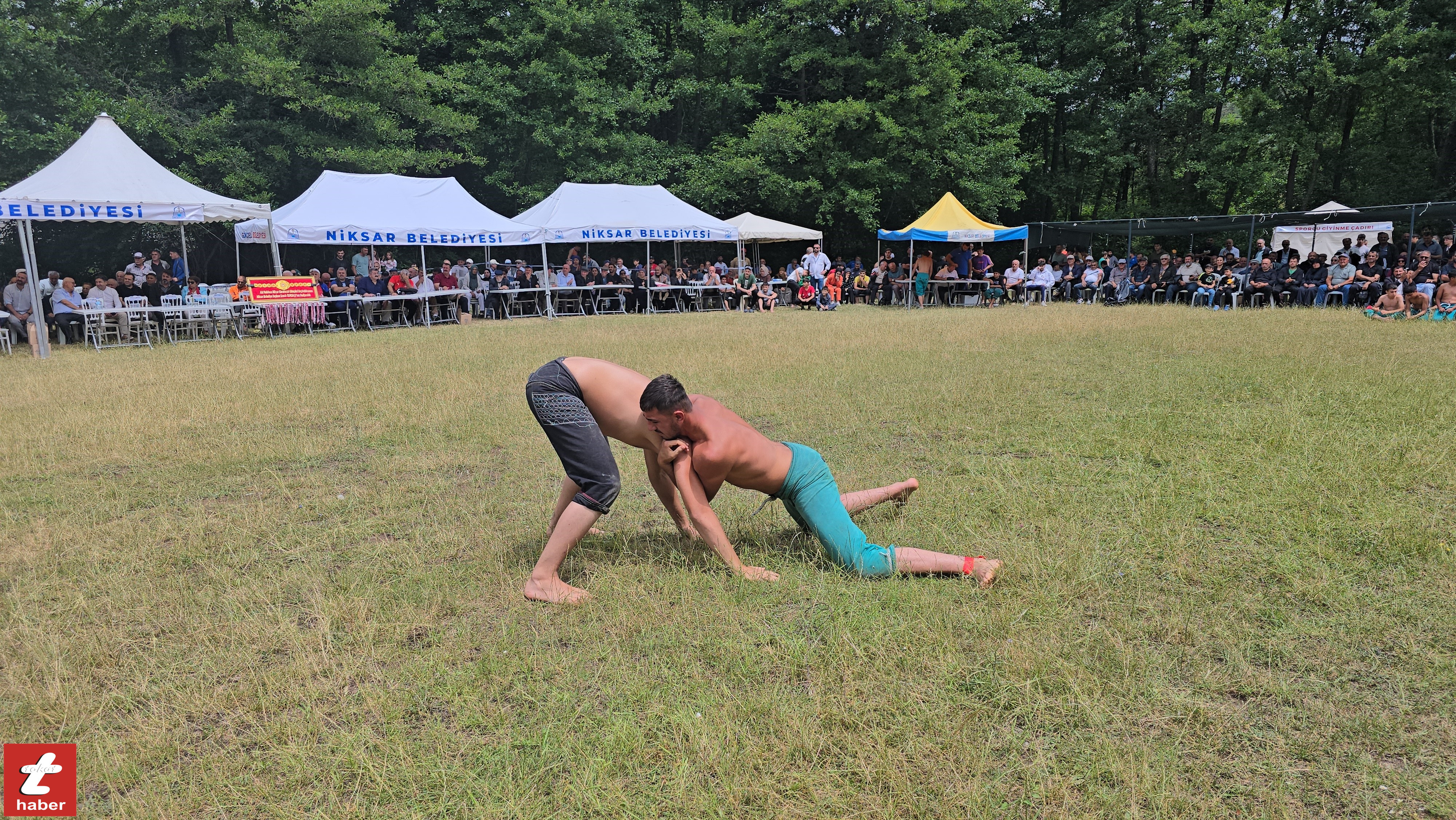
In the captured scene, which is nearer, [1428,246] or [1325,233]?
[1428,246]

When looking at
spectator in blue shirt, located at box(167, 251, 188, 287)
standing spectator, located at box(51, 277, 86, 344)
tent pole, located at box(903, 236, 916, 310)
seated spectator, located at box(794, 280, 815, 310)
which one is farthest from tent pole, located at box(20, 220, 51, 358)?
tent pole, located at box(903, 236, 916, 310)

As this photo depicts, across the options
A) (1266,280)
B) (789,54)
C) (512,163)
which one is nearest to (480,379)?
(1266,280)

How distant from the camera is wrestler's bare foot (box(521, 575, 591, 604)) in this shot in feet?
12.1

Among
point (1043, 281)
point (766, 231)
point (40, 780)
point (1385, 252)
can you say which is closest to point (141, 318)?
point (766, 231)

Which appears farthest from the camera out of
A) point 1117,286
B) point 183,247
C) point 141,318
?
point 1117,286

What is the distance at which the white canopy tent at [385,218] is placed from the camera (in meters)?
18.0

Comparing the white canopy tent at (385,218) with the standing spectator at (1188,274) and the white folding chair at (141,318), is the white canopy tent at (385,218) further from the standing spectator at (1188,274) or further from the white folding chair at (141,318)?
the standing spectator at (1188,274)

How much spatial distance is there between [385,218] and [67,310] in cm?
624

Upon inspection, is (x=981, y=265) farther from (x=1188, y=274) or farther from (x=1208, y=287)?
(x=1208, y=287)

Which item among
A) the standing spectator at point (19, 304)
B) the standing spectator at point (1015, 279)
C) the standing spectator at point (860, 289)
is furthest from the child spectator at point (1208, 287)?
the standing spectator at point (19, 304)

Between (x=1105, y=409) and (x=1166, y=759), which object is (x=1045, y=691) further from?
(x=1105, y=409)

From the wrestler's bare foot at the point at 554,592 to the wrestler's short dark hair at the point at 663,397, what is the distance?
91 centimetres

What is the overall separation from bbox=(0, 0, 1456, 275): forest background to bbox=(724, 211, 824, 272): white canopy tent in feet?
7.80

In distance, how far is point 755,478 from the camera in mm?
3793
